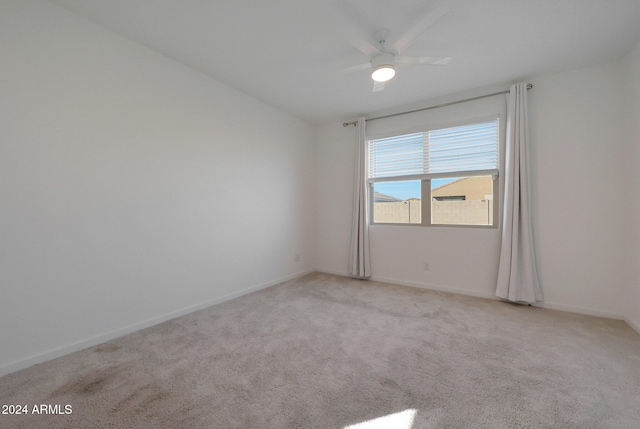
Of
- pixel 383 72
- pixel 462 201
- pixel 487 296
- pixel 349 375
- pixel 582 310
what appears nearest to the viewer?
pixel 349 375

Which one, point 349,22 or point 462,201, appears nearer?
point 349,22

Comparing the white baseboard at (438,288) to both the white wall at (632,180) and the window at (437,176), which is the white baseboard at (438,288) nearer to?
the window at (437,176)

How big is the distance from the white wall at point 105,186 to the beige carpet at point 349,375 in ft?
1.17

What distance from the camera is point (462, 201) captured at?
11.1 ft

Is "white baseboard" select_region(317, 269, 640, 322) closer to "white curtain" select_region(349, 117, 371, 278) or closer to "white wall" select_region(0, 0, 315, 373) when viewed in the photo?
"white curtain" select_region(349, 117, 371, 278)

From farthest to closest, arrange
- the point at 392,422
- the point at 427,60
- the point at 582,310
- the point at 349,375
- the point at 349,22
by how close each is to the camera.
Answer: the point at 582,310 → the point at 427,60 → the point at 349,22 → the point at 349,375 → the point at 392,422

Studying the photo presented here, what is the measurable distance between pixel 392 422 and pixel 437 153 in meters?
3.20

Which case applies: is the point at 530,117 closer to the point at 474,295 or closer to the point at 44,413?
the point at 474,295

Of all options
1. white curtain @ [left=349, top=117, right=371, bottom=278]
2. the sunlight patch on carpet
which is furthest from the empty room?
white curtain @ [left=349, top=117, right=371, bottom=278]

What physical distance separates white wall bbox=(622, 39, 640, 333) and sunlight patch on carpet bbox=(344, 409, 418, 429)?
256 centimetres

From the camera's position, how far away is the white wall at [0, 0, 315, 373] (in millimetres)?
1749

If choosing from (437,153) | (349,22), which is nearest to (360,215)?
(437,153)

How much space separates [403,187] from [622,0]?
2499 millimetres

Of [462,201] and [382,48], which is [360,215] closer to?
[462,201]
